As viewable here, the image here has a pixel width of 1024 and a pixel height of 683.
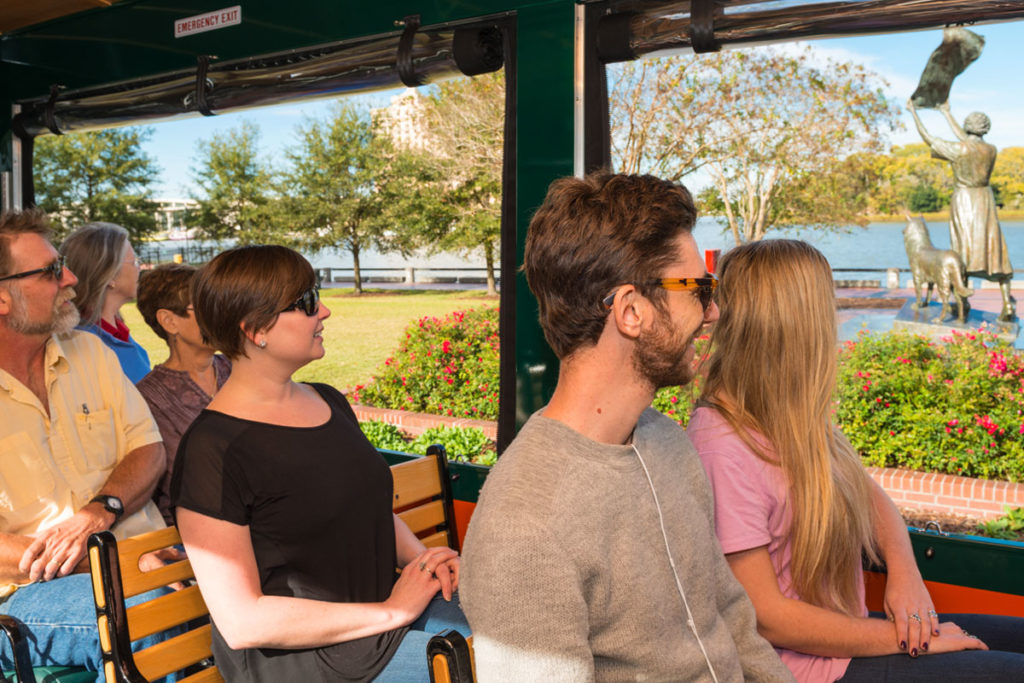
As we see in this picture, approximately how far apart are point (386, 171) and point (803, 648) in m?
11.5

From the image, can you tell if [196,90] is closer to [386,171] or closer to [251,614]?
[251,614]

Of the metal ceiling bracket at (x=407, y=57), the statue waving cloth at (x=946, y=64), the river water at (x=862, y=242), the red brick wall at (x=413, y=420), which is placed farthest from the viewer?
the red brick wall at (x=413, y=420)

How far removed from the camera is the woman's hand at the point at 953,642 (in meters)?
1.70

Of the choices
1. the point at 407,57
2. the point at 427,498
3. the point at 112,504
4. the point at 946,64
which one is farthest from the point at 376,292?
the point at 112,504

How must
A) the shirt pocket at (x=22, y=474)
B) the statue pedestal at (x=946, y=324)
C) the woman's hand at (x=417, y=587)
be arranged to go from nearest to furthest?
the woman's hand at (x=417, y=587) → the shirt pocket at (x=22, y=474) → the statue pedestal at (x=946, y=324)

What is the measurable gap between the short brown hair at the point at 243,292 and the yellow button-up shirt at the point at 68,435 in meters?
0.77

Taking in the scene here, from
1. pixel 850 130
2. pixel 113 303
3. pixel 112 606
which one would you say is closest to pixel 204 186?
pixel 850 130

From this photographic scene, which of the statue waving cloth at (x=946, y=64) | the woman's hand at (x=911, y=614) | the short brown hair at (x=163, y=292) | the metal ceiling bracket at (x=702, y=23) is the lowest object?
the woman's hand at (x=911, y=614)

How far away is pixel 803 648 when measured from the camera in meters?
1.63

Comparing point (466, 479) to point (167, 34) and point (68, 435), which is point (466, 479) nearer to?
point (68, 435)

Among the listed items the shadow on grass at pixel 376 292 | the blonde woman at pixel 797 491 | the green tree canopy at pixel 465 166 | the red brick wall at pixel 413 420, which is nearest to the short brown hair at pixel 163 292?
the blonde woman at pixel 797 491

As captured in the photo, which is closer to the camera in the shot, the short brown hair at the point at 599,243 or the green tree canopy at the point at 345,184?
the short brown hair at the point at 599,243

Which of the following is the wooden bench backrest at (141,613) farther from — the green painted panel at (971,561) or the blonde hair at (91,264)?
the green painted panel at (971,561)

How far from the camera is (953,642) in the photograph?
1.71 metres
